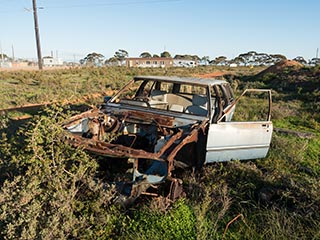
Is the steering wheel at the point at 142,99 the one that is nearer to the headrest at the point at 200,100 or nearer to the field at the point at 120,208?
the headrest at the point at 200,100

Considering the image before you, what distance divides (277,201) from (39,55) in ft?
110

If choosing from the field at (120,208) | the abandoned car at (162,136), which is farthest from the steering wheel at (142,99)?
the field at (120,208)

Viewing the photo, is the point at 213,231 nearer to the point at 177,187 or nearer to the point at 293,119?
the point at 177,187

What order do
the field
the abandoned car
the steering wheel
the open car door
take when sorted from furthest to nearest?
the steering wheel
the open car door
the abandoned car
the field

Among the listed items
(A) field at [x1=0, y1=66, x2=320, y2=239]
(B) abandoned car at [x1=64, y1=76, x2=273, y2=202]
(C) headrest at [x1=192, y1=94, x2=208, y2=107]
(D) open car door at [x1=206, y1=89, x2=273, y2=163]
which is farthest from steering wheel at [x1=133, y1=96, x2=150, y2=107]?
(A) field at [x1=0, y1=66, x2=320, y2=239]

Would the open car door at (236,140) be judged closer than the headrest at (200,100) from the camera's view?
Yes

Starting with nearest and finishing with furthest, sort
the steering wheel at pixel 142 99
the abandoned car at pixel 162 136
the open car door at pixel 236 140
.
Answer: the abandoned car at pixel 162 136, the open car door at pixel 236 140, the steering wheel at pixel 142 99

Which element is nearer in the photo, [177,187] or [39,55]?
[177,187]

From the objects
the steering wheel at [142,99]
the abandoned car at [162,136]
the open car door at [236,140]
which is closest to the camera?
the abandoned car at [162,136]

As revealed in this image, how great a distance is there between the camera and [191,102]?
623 centimetres

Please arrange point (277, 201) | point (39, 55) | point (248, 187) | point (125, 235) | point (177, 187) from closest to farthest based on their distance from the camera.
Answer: point (125, 235), point (177, 187), point (277, 201), point (248, 187), point (39, 55)

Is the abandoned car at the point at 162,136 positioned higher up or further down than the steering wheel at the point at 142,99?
further down

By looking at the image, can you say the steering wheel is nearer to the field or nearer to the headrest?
the headrest

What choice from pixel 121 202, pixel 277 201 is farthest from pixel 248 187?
pixel 121 202
